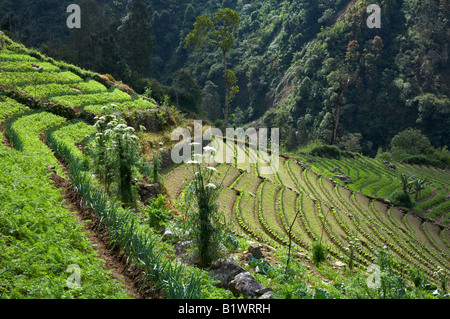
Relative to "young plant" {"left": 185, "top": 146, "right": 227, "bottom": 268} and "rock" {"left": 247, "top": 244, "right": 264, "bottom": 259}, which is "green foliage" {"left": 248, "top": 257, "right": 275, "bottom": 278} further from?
"young plant" {"left": 185, "top": 146, "right": 227, "bottom": 268}

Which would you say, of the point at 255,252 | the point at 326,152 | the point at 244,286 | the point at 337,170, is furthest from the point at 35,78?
the point at 326,152

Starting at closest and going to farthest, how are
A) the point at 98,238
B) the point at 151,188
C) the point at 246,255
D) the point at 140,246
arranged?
the point at 140,246
the point at 98,238
the point at 246,255
the point at 151,188

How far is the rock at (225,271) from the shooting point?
8742 mm

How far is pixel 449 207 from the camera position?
3900 cm

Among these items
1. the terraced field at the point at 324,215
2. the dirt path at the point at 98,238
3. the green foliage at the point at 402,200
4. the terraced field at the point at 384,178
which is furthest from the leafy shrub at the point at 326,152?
the dirt path at the point at 98,238

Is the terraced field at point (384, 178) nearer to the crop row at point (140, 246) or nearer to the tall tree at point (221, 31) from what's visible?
the tall tree at point (221, 31)

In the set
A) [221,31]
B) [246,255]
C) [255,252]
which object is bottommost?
[255,252]

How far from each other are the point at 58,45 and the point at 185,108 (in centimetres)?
3131

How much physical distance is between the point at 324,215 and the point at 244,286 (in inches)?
721

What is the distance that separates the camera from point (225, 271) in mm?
8969

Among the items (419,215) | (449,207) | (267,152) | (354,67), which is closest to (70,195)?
(267,152)

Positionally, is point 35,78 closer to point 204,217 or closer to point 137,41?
point 204,217

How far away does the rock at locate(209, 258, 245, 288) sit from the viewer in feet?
28.7

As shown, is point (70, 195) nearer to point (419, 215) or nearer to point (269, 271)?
point (269, 271)
